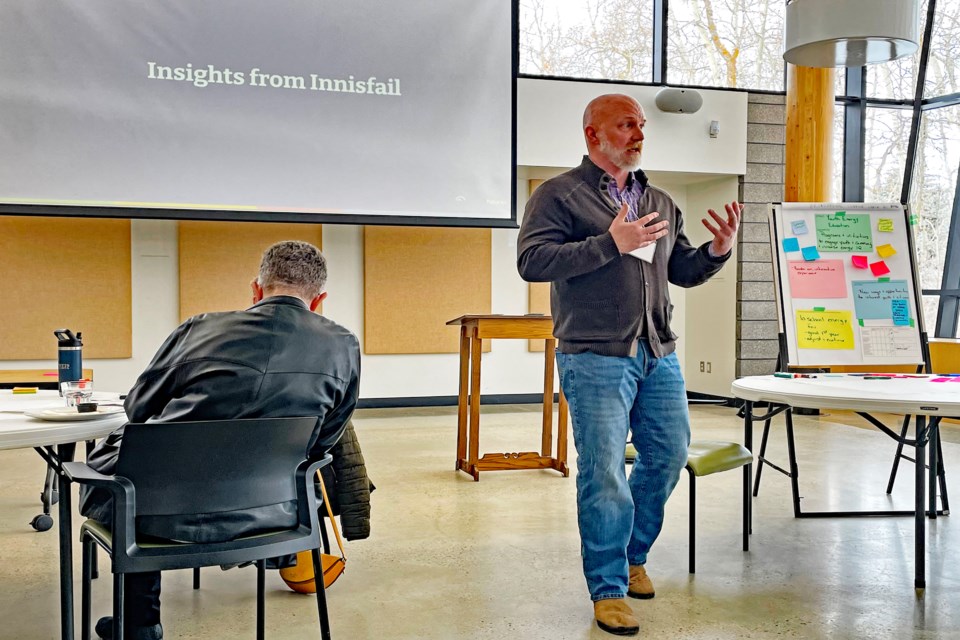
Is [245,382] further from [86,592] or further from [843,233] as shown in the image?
[843,233]

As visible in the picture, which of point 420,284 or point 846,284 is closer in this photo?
point 846,284

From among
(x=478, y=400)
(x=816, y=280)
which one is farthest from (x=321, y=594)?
(x=816, y=280)

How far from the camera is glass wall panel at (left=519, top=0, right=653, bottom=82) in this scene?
24.0ft

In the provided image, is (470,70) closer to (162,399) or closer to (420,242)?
(420,242)

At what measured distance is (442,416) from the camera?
6949 mm

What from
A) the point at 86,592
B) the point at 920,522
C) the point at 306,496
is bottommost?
the point at 920,522

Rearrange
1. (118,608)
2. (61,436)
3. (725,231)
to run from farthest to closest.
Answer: (725,231) → (61,436) → (118,608)

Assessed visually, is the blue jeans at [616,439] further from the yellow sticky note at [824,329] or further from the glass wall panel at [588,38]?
the glass wall panel at [588,38]

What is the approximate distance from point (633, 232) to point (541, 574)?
131 centimetres

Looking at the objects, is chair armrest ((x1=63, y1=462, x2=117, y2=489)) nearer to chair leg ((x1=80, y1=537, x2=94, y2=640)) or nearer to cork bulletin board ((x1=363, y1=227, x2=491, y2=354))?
chair leg ((x1=80, y1=537, x2=94, y2=640))

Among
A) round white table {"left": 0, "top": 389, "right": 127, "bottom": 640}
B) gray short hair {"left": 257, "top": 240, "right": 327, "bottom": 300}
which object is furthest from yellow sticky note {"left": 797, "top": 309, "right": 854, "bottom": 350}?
round white table {"left": 0, "top": 389, "right": 127, "bottom": 640}

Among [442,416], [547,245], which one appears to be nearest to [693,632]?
[547,245]

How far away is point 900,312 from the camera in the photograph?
389 cm

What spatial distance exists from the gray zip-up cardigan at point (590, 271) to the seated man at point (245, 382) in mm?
653
